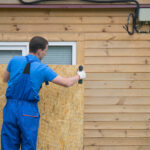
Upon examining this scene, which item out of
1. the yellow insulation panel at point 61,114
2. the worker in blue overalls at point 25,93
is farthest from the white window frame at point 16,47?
the worker in blue overalls at point 25,93

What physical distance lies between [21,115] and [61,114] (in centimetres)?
86

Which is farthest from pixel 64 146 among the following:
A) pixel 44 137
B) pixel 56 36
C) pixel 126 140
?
pixel 56 36

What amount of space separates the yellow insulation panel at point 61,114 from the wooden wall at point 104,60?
612 mm

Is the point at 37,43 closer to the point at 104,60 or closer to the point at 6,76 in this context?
the point at 6,76

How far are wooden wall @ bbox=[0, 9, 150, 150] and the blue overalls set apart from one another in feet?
4.54

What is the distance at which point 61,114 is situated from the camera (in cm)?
414

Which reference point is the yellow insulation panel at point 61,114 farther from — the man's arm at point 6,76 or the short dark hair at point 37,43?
the short dark hair at point 37,43

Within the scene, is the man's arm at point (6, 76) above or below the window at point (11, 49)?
below

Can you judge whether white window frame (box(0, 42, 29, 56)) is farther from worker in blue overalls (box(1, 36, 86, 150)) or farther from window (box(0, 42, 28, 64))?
worker in blue overalls (box(1, 36, 86, 150))

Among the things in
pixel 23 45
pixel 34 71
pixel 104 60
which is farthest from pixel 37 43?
pixel 104 60

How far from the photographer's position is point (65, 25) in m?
4.66

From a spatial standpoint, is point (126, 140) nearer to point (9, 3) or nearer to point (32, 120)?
point (32, 120)

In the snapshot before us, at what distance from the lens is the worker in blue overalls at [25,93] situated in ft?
11.1

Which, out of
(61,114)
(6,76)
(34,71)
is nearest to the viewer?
(34,71)
